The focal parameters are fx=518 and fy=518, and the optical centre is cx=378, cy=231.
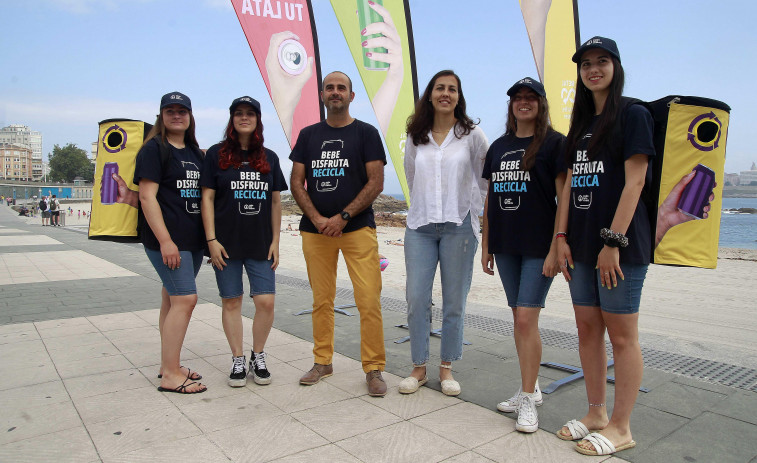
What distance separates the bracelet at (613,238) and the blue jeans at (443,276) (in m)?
1.04

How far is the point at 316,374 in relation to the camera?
12.0 feet

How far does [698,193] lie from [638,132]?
0.43 m

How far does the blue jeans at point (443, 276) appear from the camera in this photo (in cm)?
344

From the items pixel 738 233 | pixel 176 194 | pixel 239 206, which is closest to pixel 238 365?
pixel 239 206

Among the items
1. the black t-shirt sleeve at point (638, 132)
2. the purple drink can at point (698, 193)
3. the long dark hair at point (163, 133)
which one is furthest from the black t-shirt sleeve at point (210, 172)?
the purple drink can at point (698, 193)

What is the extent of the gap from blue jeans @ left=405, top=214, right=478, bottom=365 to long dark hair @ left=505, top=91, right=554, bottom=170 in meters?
0.61

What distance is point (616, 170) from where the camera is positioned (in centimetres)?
257

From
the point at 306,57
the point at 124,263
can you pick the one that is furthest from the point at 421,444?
the point at 124,263

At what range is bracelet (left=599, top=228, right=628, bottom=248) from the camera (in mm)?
2471

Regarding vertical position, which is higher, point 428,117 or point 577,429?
point 428,117

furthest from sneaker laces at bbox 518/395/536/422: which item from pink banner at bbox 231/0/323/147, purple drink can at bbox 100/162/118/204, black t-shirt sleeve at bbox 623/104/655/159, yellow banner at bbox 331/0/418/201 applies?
pink banner at bbox 231/0/323/147

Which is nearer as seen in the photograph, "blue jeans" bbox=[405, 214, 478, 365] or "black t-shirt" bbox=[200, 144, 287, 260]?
"blue jeans" bbox=[405, 214, 478, 365]

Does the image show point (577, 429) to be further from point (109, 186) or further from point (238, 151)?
point (109, 186)

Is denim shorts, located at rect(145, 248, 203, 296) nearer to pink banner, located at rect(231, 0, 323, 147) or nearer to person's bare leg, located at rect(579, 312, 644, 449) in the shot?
person's bare leg, located at rect(579, 312, 644, 449)
